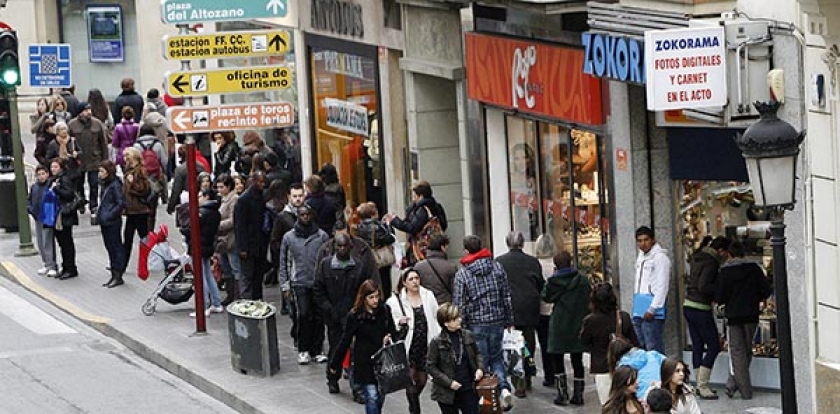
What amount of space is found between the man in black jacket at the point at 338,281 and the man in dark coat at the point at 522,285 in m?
1.42

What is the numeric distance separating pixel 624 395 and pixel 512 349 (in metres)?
4.91

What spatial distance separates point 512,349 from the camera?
1806cm

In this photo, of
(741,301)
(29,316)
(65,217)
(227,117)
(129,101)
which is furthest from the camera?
(129,101)

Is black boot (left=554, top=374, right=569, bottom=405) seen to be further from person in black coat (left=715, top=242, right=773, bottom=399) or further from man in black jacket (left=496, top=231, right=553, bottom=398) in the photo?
person in black coat (left=715, top=242, right=773, bottom=399)

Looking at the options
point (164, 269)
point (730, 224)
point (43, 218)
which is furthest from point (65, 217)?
point (730, 224)

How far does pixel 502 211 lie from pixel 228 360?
3815 millimetres

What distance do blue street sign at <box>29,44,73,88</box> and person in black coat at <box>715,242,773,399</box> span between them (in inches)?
541

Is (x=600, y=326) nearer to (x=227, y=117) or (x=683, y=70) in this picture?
(x=683, y=70)

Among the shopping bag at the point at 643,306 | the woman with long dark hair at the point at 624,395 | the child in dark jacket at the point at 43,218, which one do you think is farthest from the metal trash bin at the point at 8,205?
the woman with long dark hair at the point at 624,395

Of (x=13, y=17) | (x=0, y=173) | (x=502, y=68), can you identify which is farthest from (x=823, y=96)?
(x=13, y=17)

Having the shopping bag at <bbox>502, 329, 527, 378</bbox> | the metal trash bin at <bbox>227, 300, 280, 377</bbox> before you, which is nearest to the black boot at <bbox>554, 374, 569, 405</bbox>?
the shopping bag at <bbox>502, 329, 527, 378</bbox>

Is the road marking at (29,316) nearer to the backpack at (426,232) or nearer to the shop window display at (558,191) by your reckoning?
the backpack at (426,232)

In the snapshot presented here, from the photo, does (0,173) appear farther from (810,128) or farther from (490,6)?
(810,128)

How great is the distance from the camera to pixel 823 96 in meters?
15.9
